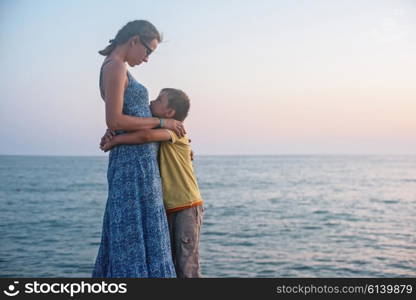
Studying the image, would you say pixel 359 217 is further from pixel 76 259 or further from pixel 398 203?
pixel 76 259

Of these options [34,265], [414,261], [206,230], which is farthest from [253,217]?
[34,265]

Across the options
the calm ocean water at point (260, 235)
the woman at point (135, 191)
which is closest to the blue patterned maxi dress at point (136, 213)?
the woman at point (135, 191)

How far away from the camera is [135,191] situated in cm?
343

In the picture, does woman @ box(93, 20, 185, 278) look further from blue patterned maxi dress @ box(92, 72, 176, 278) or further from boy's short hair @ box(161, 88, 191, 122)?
boy's short hair @ box(161, 88, 191, 122)

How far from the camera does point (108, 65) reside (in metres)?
3.36

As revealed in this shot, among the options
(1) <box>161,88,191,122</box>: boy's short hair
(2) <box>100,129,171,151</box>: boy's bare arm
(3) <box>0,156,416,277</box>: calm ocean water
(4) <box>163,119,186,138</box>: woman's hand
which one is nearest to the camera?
(2) <box>100,129,171,151</box>: boy's bare arm

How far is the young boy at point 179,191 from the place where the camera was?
3553 millimetres

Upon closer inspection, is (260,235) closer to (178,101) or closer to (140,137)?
(178,101)
